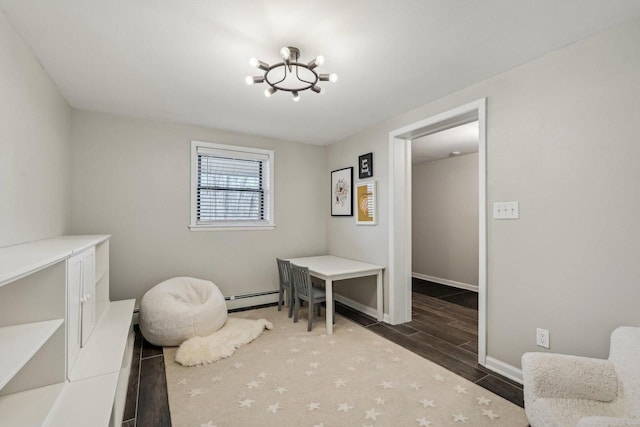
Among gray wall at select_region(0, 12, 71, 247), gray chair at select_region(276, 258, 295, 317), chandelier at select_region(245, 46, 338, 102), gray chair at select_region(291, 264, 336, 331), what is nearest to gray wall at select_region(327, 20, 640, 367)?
chandelier at select_region(245, 46, 338, 102)

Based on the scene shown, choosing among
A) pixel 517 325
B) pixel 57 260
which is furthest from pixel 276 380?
pixel 517 325

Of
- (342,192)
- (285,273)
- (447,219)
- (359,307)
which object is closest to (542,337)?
(359,307)

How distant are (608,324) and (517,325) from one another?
0.54 meters

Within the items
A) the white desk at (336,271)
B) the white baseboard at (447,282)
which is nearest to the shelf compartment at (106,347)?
the white desk at (336,271)

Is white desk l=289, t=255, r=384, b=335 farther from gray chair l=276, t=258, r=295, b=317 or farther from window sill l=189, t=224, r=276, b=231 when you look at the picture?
window sill l=189, t=224, r=276, b=231

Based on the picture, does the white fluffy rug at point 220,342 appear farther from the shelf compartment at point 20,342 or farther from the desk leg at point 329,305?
the shelf compartment at point 20,342

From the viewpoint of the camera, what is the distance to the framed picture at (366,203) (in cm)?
364

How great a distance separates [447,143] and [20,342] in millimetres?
4868

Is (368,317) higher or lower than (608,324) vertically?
lower

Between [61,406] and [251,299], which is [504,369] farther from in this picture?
[251,299]

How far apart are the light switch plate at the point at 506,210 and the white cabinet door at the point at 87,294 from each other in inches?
116

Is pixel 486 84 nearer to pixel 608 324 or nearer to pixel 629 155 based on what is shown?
pixel 629 155

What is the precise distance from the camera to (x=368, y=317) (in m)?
3.64

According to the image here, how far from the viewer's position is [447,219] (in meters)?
5.58
